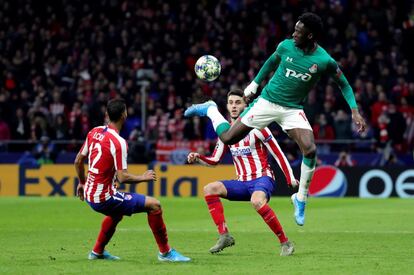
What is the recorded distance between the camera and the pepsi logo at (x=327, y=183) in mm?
23625

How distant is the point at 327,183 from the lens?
23.7m

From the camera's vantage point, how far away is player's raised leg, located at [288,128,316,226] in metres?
11.2

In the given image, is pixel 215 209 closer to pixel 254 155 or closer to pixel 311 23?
pixel 254 155

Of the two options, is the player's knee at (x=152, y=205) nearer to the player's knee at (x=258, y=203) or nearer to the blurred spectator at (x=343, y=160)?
the player's knee at (x=258, y=203)

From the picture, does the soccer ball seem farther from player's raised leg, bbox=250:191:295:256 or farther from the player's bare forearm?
the player's bare forearm

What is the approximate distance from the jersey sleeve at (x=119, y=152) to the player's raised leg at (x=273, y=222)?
1.91 m

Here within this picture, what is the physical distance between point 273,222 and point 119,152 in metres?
2.15

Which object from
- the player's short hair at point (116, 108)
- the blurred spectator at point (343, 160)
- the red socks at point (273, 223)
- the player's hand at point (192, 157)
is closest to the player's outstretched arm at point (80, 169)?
the player's short hair at point (116, 108)

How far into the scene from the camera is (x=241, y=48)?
28375 mm

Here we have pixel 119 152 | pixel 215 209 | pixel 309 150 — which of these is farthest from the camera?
pixel 215 209

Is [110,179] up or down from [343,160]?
up

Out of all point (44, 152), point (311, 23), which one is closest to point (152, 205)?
point (311, 23)

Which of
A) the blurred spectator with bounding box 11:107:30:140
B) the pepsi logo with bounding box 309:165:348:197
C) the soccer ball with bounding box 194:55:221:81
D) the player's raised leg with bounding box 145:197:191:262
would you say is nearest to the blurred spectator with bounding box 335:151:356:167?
the pepsi logo with bounding box 309:165:348:197

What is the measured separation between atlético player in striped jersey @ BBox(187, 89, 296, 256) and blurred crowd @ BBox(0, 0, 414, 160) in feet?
41.8
